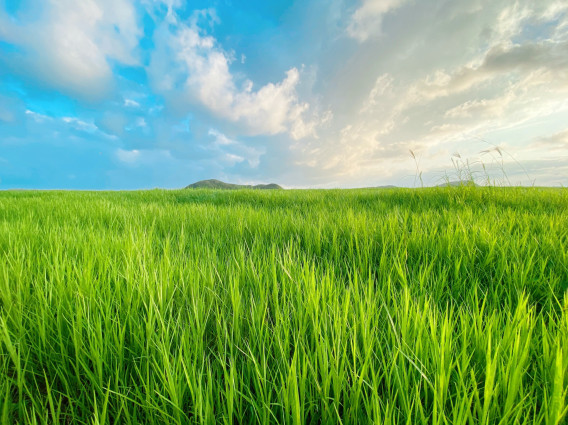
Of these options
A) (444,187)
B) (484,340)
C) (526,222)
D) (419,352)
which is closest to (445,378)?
(419,352)

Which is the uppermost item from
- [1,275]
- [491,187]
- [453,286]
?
[491,187]

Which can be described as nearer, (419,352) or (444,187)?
(419,352)

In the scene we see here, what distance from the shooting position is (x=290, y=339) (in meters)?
0.79

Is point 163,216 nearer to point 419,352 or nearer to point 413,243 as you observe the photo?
point 413,243

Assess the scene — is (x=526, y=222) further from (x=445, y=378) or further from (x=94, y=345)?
(x=94, y=345)

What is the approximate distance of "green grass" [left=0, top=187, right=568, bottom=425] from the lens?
21.5 inches

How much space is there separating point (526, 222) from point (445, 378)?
2200mm

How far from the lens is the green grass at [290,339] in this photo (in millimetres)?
546

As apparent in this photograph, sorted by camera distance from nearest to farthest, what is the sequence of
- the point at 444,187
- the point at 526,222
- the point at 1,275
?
the point at 1,275 < the point at 526,222 < the point at 444,187

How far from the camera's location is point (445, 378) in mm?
568

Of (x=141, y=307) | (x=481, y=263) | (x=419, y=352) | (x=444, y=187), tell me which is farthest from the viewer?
(x=444, y=187)

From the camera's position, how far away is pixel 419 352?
0.65m

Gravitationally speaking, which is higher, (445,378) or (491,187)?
(491,187)

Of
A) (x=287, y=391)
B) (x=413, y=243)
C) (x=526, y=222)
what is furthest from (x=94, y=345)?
(x=526, y=222)
